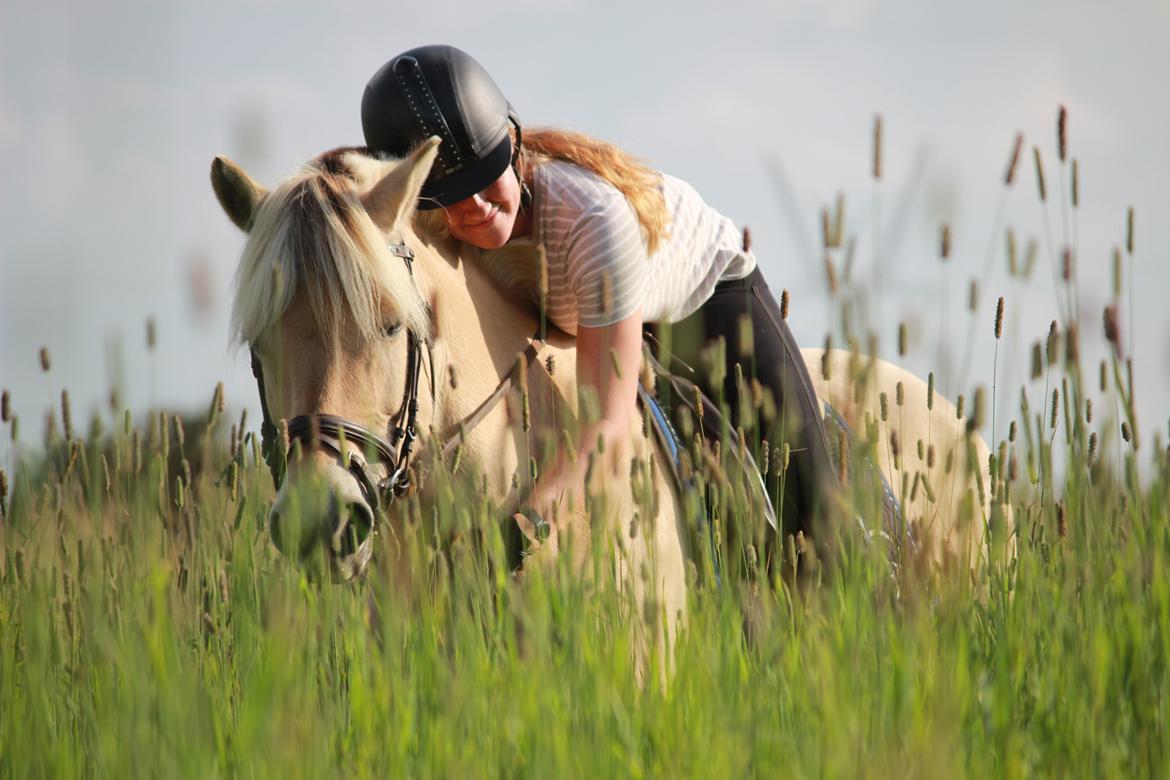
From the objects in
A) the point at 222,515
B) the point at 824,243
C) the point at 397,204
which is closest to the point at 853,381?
the point at 824,243

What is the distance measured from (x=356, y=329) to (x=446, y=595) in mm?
765

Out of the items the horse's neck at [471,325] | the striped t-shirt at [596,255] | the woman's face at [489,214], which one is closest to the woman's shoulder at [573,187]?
the striped t-shirt at [596,255]

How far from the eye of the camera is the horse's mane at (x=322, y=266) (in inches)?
110

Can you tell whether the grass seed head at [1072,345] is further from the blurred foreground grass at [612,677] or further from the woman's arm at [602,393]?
the woman's arm at [602,393]

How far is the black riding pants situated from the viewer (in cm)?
402

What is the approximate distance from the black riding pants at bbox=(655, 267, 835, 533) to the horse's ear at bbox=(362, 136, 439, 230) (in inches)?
48.0

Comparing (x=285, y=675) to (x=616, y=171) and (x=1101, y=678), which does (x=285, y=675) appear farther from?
(x=616, y=171)

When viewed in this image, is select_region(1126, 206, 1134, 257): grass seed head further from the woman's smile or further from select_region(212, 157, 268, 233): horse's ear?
select_region(212, 157, 268, 233): horse's ear

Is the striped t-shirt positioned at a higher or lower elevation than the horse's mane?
higher

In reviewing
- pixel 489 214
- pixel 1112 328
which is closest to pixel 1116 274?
pixel 1112 328

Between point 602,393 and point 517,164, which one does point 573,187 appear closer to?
point 517,164

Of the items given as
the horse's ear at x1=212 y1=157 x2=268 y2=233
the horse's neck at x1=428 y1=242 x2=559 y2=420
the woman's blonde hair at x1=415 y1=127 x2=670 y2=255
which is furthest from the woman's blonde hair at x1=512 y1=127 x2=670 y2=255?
the horse's ear at x1=212 y1=157 x2=268 y2=233

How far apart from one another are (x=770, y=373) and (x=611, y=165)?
106cm

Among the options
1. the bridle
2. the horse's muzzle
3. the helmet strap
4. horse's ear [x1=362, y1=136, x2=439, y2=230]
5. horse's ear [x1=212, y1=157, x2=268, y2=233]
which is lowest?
the horse's muzzle
